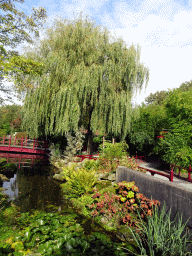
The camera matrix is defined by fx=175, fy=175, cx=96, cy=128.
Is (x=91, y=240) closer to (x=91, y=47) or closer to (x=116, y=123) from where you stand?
(x=116, y=123)

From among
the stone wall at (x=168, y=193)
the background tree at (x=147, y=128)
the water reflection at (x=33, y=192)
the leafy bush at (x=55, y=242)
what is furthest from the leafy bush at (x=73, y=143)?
the leafy bush at (x=55, y=242)

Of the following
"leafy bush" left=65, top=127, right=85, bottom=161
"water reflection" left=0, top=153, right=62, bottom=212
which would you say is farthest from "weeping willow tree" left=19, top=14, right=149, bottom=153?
"water reflection" left=0, top=153, right=62, bottom=212

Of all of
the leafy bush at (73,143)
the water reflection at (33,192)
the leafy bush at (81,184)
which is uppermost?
the leafy bush at (73,143)

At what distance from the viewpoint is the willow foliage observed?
37.5ft

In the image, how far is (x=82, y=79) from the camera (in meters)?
11.2

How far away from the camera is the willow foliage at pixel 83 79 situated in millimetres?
11430

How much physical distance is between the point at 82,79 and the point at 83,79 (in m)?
0.08

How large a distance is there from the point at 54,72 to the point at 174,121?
8887 millimetres

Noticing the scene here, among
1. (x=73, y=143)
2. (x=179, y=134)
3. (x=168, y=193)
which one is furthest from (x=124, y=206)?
(x=73, y=143)

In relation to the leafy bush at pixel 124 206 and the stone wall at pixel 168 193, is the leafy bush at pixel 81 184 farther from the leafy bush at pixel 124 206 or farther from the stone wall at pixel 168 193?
the stone wall at pixel 168 193

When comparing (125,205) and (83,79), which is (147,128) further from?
(125,205)

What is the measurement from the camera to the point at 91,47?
482 inches

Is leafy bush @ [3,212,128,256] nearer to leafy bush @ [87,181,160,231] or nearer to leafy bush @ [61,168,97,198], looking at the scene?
leafy bush @ [87,181,160,231]

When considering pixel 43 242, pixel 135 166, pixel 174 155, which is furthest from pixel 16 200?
pixel 174 155
